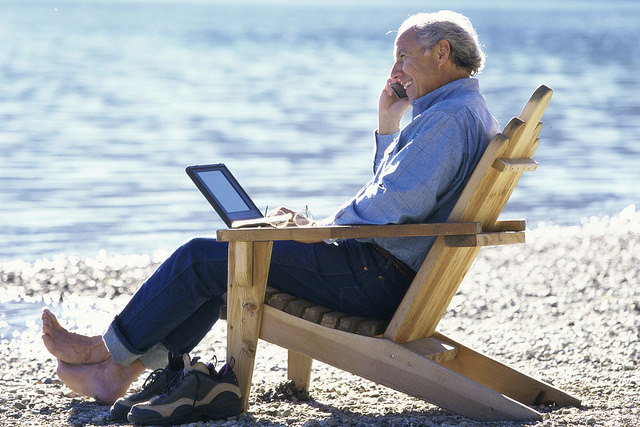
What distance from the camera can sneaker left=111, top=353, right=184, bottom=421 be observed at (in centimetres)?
372

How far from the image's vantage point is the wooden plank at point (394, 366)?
136 inches

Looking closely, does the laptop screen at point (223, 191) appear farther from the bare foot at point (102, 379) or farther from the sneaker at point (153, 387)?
the bare foot at point (102, 379)

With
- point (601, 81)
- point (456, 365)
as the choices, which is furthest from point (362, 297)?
point (601, 81)

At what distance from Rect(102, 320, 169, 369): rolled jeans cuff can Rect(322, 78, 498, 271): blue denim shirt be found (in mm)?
915

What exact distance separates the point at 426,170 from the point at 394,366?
0.72 metres

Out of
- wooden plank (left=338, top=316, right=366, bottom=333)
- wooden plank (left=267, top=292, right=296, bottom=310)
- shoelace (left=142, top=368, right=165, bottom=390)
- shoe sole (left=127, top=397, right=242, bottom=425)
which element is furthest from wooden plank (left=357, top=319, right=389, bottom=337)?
shoelace (left=142, top=368, right=165, bottom=390)

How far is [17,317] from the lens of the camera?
20.9 feet

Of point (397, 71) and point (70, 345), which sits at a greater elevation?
point (397, 71)

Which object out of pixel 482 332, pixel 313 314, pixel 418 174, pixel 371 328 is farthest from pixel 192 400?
pixel 482 332

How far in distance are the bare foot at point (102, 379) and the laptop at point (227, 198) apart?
2.70 feet

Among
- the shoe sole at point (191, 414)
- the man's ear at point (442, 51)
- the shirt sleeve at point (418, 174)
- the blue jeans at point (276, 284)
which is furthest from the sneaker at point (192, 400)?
the man's ear at point (442, 51)

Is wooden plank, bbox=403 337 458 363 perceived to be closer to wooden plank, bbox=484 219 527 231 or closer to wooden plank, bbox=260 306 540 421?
wooden plank, bbox=260 306 540 421

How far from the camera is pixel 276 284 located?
12.5 ft

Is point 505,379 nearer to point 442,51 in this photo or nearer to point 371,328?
point 371,328
